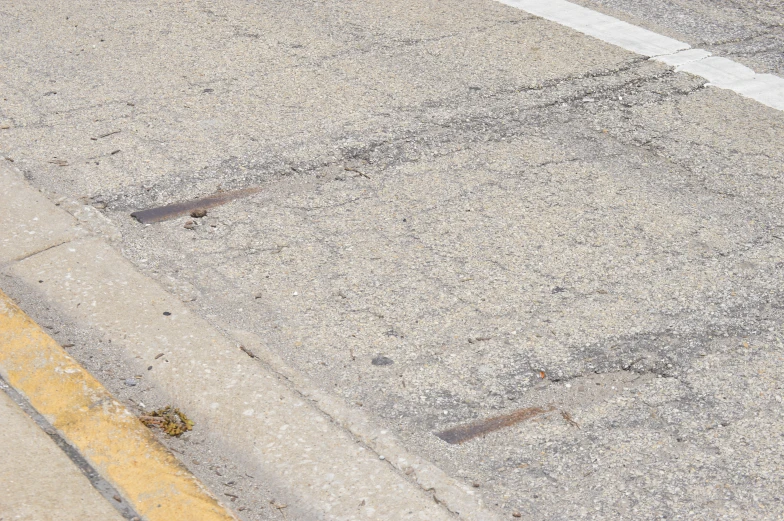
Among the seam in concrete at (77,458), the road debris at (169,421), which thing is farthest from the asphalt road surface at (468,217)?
the seam in concrete at (77,458)

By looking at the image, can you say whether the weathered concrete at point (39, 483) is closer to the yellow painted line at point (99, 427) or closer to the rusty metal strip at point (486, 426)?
the yellow painted line at point (99, 427)

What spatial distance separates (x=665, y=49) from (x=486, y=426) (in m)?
3.71

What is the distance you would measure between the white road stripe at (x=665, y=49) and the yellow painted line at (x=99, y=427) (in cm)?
385

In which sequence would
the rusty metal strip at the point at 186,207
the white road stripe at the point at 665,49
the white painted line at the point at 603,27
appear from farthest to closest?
the white painted line at the point at 603,27 → the white road stripe at the point at 665,49 → the rusty metal strip at the point at 186,207

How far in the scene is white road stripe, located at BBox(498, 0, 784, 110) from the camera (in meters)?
5.18

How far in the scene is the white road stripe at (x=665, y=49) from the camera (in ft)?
17.0

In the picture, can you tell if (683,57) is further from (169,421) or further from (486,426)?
(169,421)

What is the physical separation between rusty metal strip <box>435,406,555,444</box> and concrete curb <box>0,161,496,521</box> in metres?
0.16

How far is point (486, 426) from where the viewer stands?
2795 mm

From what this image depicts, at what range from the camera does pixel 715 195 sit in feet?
13.5

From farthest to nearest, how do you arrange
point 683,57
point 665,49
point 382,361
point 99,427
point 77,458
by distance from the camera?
point 665,49 < point 683,57 < point 382,361 < point 99,427 < point 77,458

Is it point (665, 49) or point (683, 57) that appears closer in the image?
point (683, 57)

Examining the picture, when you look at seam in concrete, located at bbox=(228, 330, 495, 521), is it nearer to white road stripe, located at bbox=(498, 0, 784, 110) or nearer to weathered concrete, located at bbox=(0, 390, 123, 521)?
weathered concrete, located at bbox=(0, 390, 123, 521)

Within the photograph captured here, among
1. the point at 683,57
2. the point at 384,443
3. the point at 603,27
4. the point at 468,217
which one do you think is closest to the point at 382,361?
the point at 384,443
